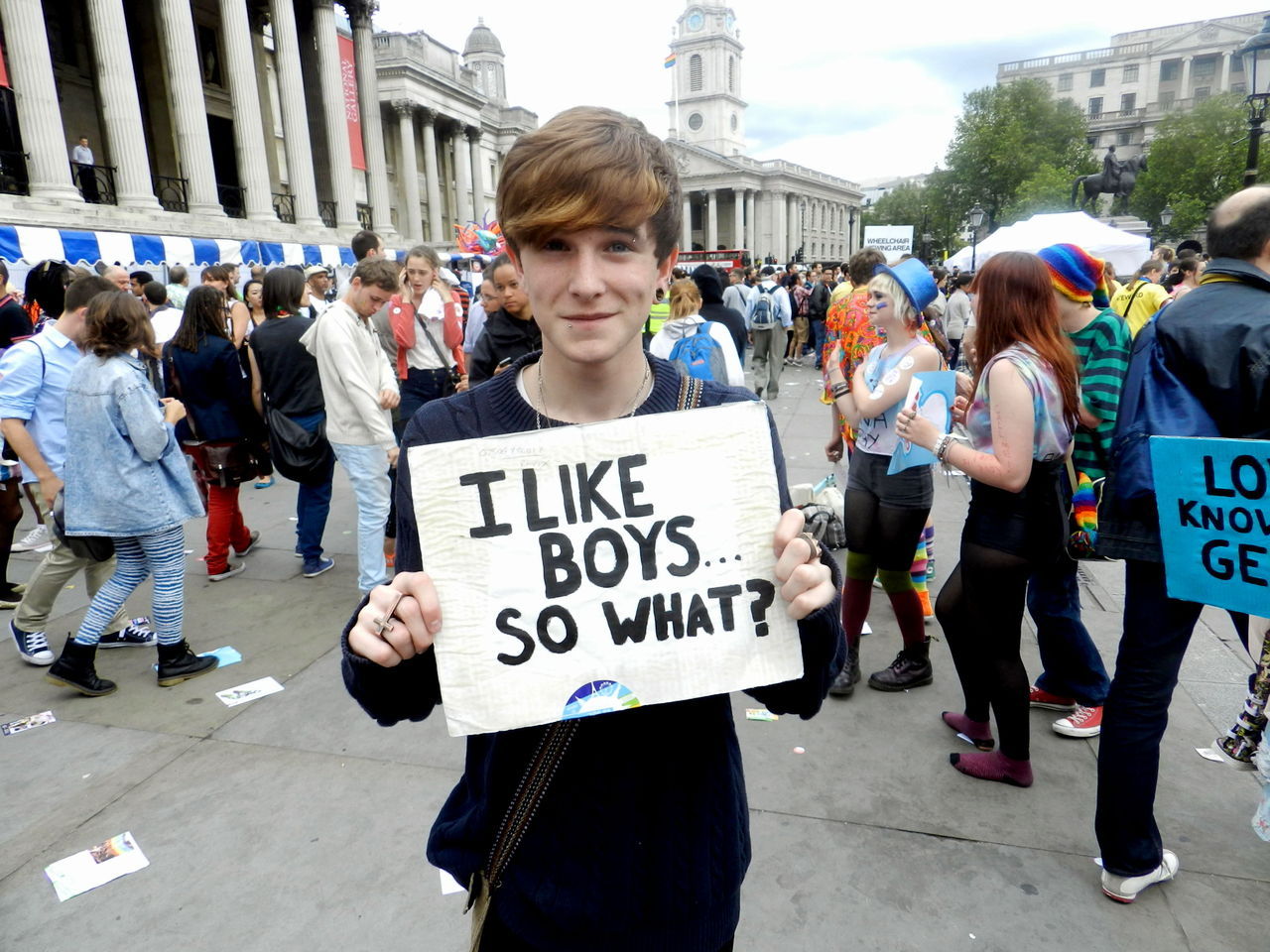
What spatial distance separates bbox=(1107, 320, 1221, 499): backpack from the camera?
221 centimetres

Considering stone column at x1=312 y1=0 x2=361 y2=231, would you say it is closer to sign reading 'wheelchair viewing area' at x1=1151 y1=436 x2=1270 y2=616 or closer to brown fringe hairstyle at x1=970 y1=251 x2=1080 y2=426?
brown fringe hairstyle at x1=970 y1=251 x2=1080 y2=426

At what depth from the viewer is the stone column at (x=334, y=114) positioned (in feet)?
87.5

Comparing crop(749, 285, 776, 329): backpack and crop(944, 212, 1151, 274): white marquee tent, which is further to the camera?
crop(749, 285, 776, 329): backpack

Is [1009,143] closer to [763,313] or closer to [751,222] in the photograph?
[751,222]

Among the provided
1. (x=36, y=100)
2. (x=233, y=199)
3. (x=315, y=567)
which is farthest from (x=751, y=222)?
(x=315, y=567)

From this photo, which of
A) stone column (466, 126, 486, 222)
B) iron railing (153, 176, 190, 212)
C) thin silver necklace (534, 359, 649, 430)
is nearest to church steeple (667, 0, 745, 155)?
stone column (466, 126, 486, 222)

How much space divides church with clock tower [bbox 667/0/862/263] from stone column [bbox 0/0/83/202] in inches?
3148

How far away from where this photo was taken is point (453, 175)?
1772 inches

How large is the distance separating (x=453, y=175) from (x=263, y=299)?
42850 mm

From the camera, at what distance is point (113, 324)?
386 centimetres

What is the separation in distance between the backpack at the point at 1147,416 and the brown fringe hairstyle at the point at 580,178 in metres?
1.78

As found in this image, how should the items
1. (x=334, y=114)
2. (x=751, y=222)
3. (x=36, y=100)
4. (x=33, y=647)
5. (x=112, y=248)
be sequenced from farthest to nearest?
(x=751, y=222)
(x=334, y=114)
(x=36, y=100)
(x=112, y=248)
(x=33, y=647)

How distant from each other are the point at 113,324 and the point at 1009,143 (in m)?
61.0

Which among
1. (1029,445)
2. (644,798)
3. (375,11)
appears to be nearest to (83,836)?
(644,798)
